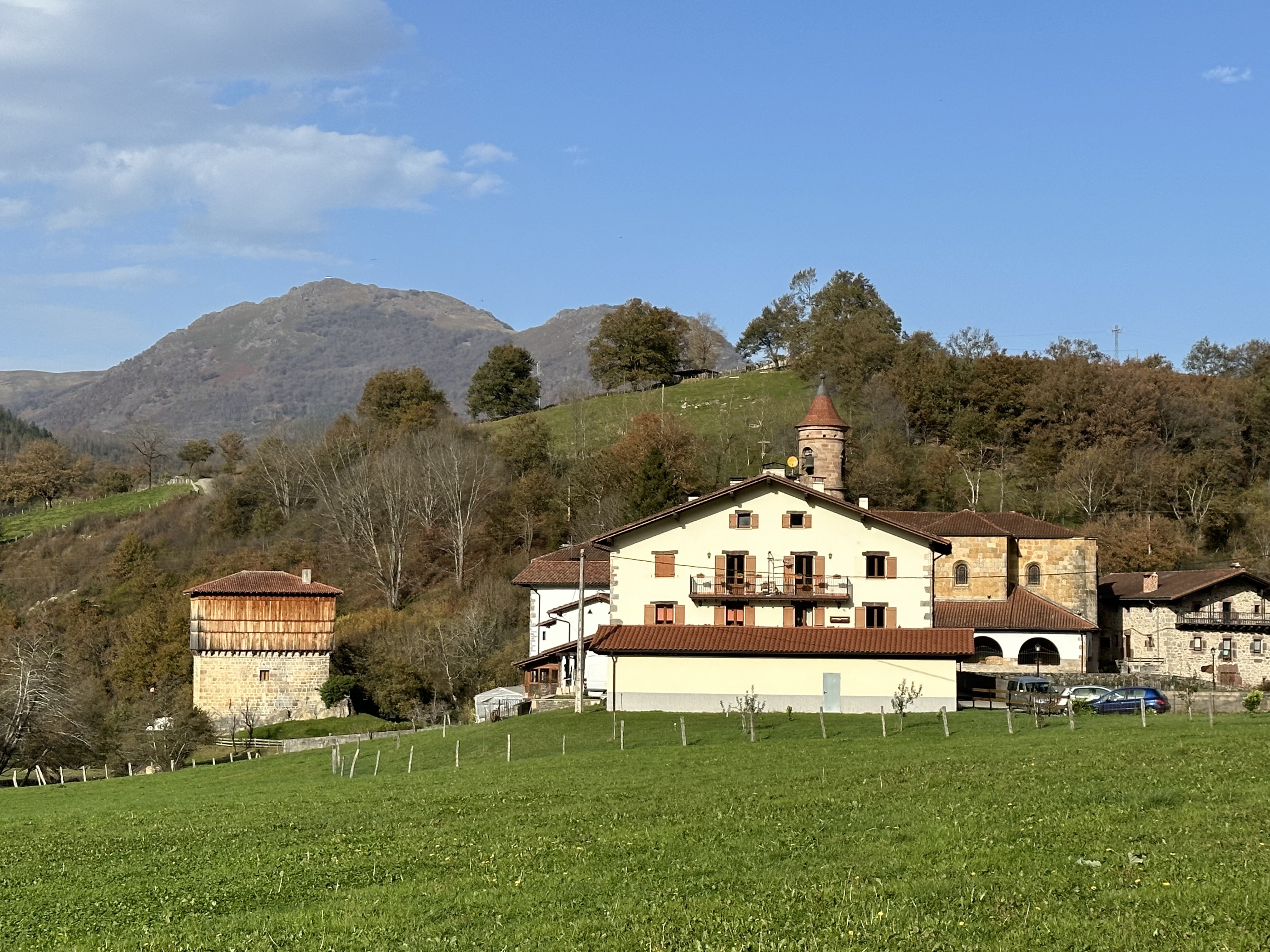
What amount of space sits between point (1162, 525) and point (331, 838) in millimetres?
70725

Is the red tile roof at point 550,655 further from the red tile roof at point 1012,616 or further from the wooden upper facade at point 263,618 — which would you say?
the red tile roof at point 1012,616

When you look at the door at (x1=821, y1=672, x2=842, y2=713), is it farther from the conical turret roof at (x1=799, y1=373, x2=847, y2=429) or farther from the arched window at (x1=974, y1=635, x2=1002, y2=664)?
the conical turret roof at (x1=799, y1=373, x2=847, y2=429)

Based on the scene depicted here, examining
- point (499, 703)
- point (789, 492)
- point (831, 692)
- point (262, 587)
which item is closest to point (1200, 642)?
point (789, 492)

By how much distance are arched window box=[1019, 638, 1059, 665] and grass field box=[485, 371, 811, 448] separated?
1733 inches

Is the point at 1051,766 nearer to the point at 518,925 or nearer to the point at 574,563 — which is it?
the point at 518,925

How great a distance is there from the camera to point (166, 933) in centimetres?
1393

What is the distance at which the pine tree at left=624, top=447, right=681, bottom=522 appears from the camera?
71250mm

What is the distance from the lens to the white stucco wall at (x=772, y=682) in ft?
148

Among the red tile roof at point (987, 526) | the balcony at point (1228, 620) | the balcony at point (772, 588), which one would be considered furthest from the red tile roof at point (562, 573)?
the balcony at point (1228, 620)

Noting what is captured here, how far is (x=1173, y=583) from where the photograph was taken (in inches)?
2505

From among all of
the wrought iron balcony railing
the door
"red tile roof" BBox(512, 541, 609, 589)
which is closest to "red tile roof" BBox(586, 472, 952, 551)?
the door

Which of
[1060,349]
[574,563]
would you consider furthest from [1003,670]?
[1060,349]

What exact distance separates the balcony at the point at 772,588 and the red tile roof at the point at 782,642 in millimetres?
1154

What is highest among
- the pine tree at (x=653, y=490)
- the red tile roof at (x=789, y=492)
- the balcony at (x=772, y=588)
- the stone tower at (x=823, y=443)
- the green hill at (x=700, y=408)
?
the green hill at (x=700, y=408)
